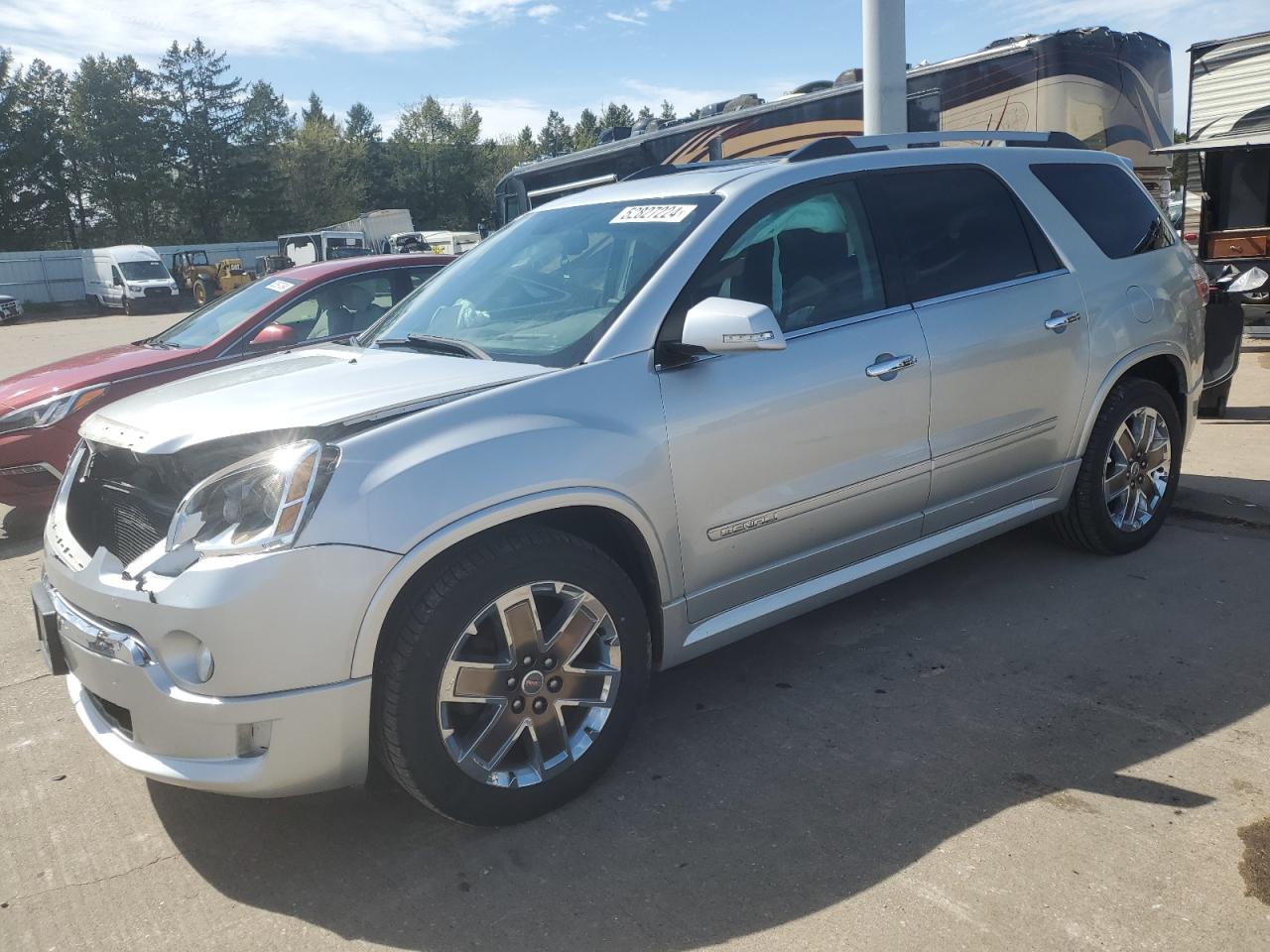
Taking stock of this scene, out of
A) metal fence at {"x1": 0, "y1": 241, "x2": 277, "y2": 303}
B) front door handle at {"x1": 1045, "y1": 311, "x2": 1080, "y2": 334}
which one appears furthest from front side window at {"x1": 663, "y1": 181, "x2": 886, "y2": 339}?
metal fence at {"x1": 0, "y1": 241, "x2": 277, "y2": 303}

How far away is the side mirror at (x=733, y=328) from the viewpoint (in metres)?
2.98

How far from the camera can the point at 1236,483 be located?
5922 millimetres

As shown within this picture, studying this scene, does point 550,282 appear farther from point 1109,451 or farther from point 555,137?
point 555,137

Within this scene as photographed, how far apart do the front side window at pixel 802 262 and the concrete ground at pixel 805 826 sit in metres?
1.32

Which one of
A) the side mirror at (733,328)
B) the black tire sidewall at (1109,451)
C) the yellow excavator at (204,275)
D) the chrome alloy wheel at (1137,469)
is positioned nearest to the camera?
the side mirror at (733,328)

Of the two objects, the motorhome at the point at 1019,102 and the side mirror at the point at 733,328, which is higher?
the motorhome at the point at 1019,102

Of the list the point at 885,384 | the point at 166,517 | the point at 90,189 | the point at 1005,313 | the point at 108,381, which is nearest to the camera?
the point at 166,517

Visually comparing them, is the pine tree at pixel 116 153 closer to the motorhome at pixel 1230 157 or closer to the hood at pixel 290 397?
the motorhome at pixel 1230 157

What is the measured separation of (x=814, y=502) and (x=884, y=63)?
4.63 meters

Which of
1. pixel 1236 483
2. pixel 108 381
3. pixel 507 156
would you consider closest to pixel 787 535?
pixel 1236 483

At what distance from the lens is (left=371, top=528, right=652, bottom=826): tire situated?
2.65 m

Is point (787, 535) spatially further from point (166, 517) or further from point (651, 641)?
point (166, 517)

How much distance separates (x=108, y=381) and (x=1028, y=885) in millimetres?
5827

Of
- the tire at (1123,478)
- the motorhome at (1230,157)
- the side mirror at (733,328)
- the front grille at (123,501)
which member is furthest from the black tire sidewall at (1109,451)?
the motorhome at (1230,157)
